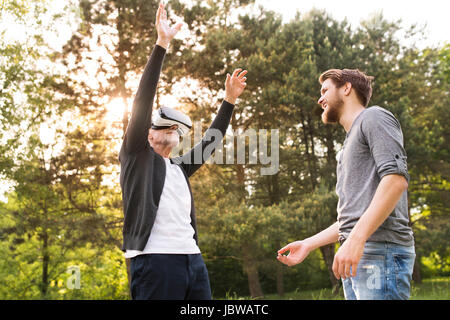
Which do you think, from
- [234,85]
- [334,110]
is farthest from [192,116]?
[334,110]

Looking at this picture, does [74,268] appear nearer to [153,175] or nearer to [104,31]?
[104,31]

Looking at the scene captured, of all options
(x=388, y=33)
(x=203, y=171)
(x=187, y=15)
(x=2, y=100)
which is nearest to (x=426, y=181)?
(x=388, y=33)

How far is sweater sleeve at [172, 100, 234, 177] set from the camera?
2713 mm

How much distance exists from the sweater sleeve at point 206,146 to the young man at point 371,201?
106 centimetres

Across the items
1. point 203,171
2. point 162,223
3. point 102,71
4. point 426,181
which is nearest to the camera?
point 162,223

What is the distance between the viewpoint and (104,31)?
45.4 feet

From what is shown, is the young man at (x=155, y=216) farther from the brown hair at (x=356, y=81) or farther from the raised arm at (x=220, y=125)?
the brown hair at (x=356, y=81)

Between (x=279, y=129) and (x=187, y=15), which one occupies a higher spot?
(x=187, y=15)

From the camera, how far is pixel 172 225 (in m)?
2.12

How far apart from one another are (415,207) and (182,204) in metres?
21.5

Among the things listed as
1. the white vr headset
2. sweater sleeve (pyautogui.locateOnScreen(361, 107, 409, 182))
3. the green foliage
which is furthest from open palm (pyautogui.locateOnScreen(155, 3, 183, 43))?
the green foliage

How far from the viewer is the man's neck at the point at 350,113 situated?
2.04 m

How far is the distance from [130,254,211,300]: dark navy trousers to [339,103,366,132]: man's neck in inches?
43.1

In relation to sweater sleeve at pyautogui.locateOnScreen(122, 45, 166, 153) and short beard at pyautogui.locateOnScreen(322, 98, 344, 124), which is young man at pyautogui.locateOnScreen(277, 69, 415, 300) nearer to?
short beard at pyautogui.locateOnScreen(322, 98, 344, 124)
